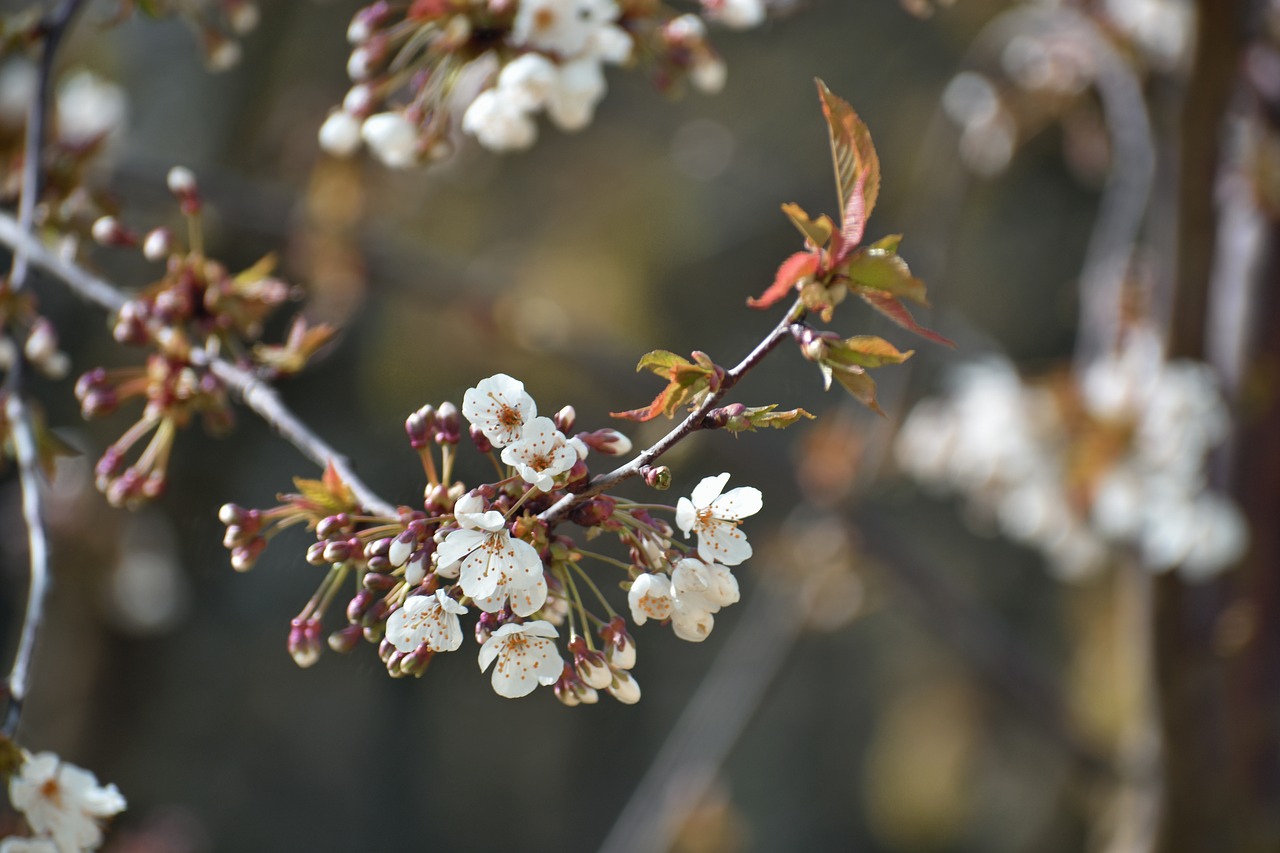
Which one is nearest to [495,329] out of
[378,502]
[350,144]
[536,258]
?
[350,144]

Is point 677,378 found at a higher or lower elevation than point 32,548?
higher

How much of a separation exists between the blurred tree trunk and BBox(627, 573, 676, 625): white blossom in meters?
1.09

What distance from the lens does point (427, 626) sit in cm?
51

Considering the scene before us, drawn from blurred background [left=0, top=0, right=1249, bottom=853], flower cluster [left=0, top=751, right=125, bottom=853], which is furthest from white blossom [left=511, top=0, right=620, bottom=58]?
blurred background [left=0, top=0, right=1249, bottom=853]

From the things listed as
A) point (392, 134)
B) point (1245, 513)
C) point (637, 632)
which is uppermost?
point (392, 134)

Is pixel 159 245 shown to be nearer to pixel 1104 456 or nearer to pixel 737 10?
pixel 737 10

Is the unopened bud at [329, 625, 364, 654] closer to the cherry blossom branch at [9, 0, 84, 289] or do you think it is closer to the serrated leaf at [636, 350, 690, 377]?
the serrated leaf at [636, 350, 690, 377]

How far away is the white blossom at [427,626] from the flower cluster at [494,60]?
379mm

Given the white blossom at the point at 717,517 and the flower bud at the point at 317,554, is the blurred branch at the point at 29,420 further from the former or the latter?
the white blossom at the point at 717,517

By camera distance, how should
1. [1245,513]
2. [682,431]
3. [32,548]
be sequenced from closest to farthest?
[682,431] → [32,548] → [1245,513]

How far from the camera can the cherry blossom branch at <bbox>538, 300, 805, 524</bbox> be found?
469 mm

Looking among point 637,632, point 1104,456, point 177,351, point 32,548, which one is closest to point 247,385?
point 177,351

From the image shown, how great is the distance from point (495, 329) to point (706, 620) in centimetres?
134

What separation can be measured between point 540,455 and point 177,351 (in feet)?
1.15
